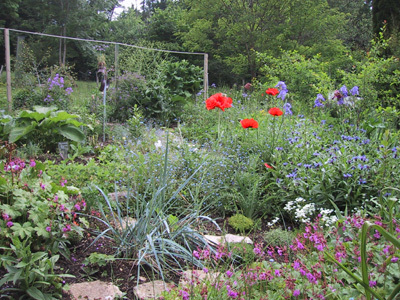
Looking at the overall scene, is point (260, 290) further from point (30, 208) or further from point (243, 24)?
point (243, 24)

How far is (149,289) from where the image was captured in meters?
1.88

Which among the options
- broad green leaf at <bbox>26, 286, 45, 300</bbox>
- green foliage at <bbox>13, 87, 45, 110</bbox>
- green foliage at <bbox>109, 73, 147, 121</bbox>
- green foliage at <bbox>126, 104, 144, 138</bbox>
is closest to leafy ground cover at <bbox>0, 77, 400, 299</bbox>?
broad green leaf at <bbox>26, 286, 45, 300</bbox>

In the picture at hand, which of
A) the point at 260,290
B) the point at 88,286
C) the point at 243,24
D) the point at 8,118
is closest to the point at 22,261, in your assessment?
the point at 88,286

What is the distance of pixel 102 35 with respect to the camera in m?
18.6

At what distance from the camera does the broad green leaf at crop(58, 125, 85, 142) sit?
432 centimetres

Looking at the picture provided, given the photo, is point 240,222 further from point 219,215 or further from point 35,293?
point 35,293

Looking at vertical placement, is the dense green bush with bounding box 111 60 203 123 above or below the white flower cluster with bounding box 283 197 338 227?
above

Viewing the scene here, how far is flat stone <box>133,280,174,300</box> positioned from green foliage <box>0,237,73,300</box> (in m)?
0.39

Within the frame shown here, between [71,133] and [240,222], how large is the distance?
8.78 ft

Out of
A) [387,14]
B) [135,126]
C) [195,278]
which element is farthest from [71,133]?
[387,14]

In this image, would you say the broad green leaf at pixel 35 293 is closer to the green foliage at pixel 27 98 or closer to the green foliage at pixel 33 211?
the green foliage at pixel 33 211

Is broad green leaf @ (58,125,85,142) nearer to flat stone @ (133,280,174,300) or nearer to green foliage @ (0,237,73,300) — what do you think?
green foliage @ (0,237,73,300)

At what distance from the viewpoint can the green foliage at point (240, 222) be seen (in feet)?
9.10

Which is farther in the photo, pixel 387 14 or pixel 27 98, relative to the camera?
pixel 387 14
